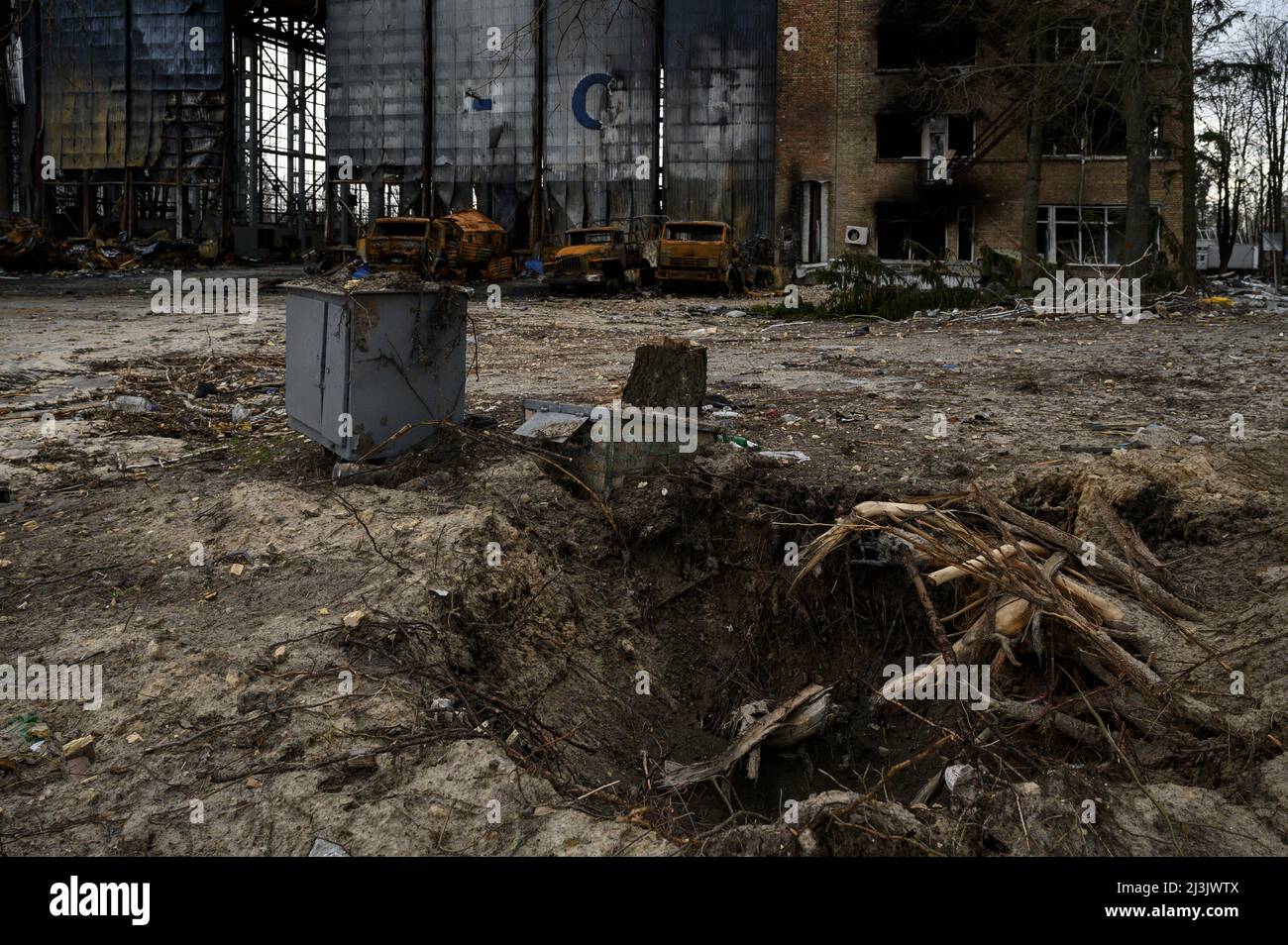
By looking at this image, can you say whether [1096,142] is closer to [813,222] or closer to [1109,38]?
[813,222]

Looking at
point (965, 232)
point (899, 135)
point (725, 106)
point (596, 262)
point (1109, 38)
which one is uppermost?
point (725, 106)

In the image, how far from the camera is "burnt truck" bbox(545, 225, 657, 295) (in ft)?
71.8

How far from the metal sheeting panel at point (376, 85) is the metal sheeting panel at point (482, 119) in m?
0.58


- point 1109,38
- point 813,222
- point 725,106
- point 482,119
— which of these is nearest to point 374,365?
point 1109,38

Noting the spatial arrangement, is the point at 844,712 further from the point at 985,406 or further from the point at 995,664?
the point at 985,406

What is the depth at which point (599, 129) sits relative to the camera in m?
28.1

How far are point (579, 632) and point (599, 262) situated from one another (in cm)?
1807

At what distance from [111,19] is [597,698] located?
3214cm

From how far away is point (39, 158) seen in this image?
30.6 metres

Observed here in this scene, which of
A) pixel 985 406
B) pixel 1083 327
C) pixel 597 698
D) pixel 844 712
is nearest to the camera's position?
pixel 597 698

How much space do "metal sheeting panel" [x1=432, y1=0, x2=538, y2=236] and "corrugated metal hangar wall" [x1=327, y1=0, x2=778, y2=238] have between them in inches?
1.4

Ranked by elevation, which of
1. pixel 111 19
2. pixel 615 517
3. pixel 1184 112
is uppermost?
pixel 111 19

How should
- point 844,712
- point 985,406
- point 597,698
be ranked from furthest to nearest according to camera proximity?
1. point 985,406
2. point 844,712
3. point 597,698

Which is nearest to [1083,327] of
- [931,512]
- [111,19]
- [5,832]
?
[931,512]
